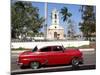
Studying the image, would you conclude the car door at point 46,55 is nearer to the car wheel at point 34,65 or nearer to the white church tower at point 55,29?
the car wheel at point 34,65

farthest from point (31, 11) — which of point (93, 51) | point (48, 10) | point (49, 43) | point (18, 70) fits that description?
point (93, 51)

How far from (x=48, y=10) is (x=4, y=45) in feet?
4.30

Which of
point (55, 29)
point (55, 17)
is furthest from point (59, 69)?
point (55, 17)

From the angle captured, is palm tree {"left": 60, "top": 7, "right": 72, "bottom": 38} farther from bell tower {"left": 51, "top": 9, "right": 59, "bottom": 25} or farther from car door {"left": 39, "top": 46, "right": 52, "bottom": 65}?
car door {"left": 39, "top": 46, "right": 52, "bottom": 65}

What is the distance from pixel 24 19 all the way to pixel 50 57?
107 cm

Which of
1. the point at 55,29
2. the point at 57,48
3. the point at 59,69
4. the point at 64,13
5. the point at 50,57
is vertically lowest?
the point at 59,69

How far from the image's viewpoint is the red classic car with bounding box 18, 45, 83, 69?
232 inches

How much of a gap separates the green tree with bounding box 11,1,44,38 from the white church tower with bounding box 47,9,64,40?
0.26 m

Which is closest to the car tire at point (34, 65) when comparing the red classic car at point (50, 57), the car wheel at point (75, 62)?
the red classic car at point (50, 57)

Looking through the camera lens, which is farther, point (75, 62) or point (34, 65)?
point (75, 62)

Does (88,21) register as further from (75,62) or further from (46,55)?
(46,55)

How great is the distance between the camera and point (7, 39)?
18.3ft

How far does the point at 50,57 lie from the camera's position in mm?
6098
